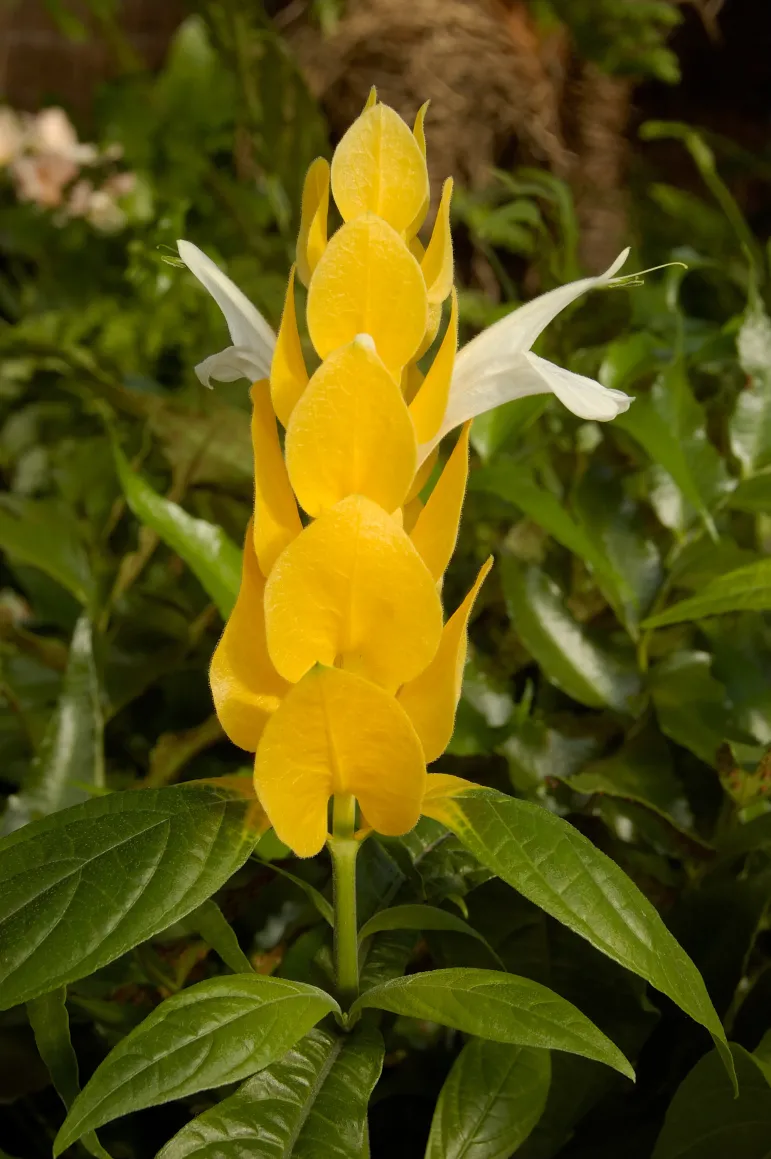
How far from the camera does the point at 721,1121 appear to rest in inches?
10.9

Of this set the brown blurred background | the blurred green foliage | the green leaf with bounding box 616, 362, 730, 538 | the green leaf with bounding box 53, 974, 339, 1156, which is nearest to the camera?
the green leaf with bounding box 53, 974, 339, 1156

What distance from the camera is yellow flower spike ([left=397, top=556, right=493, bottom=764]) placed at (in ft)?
0.79

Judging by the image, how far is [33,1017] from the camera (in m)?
0.25

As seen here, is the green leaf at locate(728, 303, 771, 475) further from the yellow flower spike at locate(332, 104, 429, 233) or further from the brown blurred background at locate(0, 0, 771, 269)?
the brown blurred background at locate(0, 0, 771, 269)

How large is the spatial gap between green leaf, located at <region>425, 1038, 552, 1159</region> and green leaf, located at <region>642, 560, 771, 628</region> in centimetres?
17

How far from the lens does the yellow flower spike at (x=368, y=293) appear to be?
0.22 meters

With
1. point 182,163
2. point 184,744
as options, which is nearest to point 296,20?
point 182,163

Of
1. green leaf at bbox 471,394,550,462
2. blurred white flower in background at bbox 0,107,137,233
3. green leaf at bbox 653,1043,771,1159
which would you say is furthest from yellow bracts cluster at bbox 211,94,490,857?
blurred white flower in background at bbox 0,107,137,233

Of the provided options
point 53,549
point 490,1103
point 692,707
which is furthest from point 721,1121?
point 53,549

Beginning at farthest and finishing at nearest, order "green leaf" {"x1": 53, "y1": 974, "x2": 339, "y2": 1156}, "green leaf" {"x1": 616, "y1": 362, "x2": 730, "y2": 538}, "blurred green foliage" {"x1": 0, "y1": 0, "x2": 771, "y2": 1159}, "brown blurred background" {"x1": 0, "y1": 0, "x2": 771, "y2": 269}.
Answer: "brown blurred background" {"x1": 0, "y1": 0, "x2": 771, "y2": 269}
"green leaf" {"x1": 616, "y1": 362, "x2": 730, "y2": 538}
"blurred green foliage" {"x1": 0, "y1": 0, "x2": 771, "y2": 1159}
"green leaf" {"x1": 53, "y1": 974, "x2": 339, "y2": 1156}

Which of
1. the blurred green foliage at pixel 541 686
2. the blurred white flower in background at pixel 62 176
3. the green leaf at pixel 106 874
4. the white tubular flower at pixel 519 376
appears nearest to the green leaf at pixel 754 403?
the blurred green foliage at pixel 541 686

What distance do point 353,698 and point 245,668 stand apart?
0.13 ft

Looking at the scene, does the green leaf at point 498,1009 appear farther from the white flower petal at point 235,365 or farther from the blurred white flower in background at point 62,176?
the blurred white flower in background at point 62,176

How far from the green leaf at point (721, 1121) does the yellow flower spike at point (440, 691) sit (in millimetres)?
135
